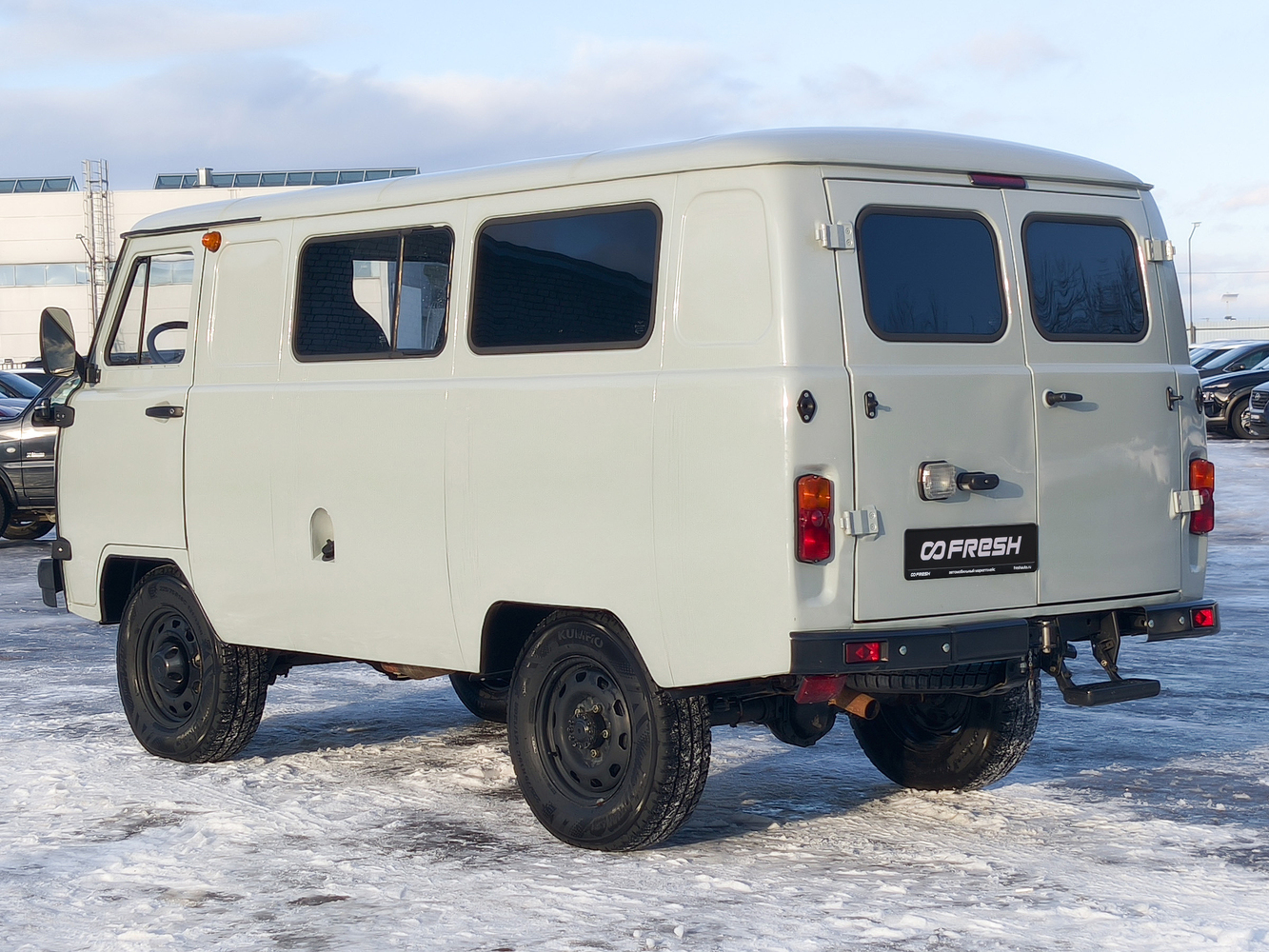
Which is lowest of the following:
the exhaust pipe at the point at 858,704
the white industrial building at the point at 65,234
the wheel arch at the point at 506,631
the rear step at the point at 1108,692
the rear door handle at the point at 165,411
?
the exhaust pipe at the point at 858,704

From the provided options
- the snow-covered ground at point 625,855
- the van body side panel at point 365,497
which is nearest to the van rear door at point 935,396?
the snow-covered ground at point 625,855

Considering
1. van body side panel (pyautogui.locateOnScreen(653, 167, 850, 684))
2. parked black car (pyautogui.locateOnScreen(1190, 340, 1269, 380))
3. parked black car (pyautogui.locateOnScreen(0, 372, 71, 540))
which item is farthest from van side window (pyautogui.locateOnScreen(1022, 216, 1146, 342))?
parked black car (pyautogui.locateOnScreen(1190, 340, 1269, 380))

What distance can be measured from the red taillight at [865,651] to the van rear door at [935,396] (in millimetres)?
95

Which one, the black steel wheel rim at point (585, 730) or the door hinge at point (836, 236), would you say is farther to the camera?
the black steel wheel rim at point (585, 730)

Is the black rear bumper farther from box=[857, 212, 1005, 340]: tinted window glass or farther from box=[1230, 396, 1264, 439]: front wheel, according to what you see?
box=[1230, 396, 1264, 439]: front wheel

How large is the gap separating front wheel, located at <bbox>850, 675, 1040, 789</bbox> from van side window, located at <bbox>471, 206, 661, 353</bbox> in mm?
1891

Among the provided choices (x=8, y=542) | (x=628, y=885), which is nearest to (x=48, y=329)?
(x=628, y=885)

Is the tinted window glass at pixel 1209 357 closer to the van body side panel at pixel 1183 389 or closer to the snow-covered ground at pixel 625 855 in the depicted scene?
the snow-covered ground at pixel 625 855

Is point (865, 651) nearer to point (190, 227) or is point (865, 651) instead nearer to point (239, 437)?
point (239, 437)

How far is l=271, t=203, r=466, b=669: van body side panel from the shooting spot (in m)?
6.41

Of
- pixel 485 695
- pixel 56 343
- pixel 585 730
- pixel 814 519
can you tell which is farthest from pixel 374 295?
pixel 485 695

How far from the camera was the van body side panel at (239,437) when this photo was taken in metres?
7.08

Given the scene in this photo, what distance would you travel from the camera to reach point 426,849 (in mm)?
6004

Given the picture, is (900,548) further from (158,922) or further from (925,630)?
(158,922)
